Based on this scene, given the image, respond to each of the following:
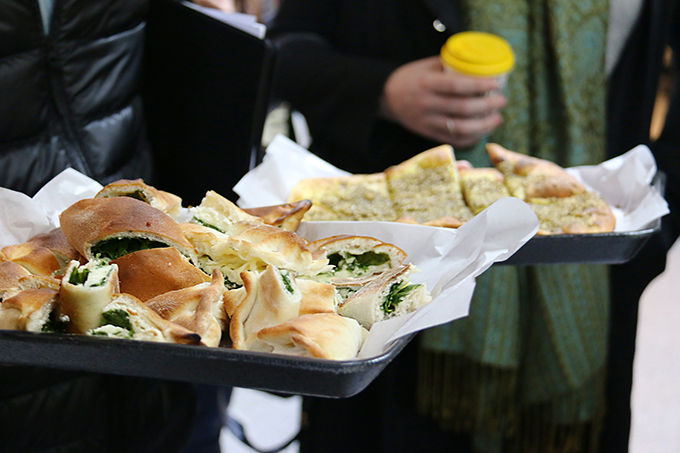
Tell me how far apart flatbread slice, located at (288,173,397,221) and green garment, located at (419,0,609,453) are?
444 mm

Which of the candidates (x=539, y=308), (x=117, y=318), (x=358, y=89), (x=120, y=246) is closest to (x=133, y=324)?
(x=117, y=318)

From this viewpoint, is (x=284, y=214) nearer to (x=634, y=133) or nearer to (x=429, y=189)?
(x=429, y=189)

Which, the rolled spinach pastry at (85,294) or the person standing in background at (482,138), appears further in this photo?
the person standing in background at (482,138)

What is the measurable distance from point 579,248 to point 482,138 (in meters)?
0.65

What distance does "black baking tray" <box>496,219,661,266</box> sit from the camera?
70cm

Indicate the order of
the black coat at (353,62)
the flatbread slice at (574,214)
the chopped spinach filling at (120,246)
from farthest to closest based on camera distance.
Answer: the black coat at (353,62) → the flatbread slice at (574,214) → the chopped spinach filling at (120,246)

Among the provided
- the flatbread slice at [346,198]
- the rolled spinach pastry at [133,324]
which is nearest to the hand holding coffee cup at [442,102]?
the flatbread slice at [346,198]

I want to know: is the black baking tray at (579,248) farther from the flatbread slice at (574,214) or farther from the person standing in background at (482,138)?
the person standing in background at (482,138)

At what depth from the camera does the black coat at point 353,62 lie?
4.42 feet

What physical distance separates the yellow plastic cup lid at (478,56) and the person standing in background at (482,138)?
0.06 metres

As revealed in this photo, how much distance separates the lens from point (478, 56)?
107 cm

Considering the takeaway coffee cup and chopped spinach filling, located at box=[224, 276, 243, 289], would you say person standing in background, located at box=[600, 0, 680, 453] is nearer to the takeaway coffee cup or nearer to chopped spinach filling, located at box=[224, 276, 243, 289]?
the takeaway coffee cup

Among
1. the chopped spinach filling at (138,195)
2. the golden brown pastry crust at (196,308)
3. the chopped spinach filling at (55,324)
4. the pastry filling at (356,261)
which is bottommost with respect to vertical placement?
the pastry filling at (356,261)

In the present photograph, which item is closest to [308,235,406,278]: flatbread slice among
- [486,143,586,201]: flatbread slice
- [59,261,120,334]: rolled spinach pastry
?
[59,261,120,334]: rolled spinach pastry
